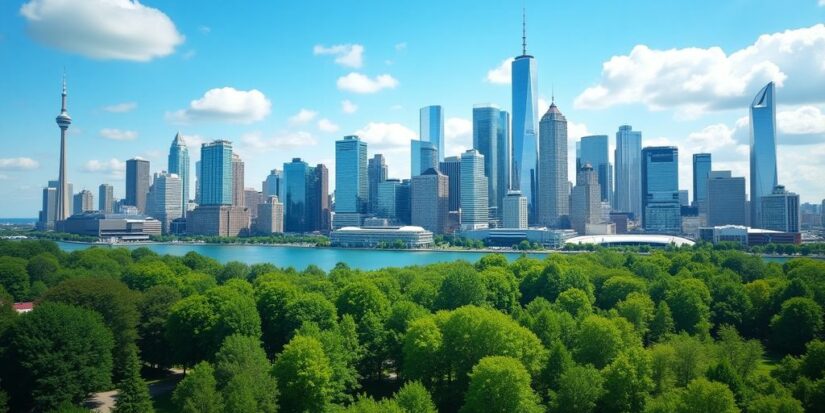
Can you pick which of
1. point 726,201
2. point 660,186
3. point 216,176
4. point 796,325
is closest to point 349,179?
point 216,176

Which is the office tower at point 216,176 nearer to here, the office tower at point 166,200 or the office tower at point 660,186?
the office tower at point 166,200

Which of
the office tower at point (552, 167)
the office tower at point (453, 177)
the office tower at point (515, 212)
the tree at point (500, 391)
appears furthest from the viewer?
the office tower at point (453, 177)

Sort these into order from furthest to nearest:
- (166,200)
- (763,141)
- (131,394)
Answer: (166,200)
(763,141)
(131,394)

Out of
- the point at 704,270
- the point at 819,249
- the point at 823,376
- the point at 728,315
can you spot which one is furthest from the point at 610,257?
the point at 819,249

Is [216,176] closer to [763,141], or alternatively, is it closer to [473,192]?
[473,192]

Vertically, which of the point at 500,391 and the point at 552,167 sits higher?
the point at 552,167

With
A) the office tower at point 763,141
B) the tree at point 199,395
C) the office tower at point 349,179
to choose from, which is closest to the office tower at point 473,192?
the office tower at point 349,179
